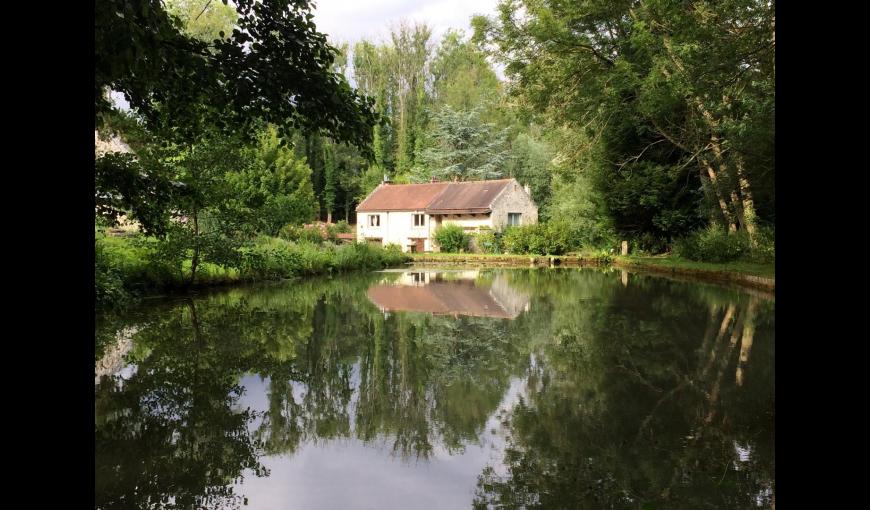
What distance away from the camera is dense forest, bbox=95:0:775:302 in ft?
18.1

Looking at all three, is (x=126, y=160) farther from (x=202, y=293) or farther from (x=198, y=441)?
(x=202, y=293)

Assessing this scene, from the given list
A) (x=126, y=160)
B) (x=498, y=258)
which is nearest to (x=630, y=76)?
(x=498, y=258)

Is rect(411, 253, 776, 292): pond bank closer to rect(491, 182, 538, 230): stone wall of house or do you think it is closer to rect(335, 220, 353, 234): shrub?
rect(491, 182, 538, 230): stone wall of house

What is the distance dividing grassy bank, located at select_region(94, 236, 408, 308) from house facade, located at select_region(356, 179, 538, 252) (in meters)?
15.7

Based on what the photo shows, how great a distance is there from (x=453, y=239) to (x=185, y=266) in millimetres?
22767

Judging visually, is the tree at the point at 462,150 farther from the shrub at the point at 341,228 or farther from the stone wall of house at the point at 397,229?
the shrub at the point at 341,228

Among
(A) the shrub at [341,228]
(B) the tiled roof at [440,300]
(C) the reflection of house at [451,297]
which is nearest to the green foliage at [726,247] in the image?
(C) the reflection of house at [451,297]

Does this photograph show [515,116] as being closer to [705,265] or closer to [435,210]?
[705,265]

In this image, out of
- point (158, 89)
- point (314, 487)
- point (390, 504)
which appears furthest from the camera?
point (158, 89)

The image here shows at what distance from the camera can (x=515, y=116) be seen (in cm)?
2897

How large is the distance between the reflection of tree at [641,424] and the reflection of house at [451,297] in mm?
3789

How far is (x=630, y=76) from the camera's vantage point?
2328 centimetres
